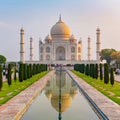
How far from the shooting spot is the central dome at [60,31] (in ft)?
149

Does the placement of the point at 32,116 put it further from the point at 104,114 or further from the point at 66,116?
the point at 104,114

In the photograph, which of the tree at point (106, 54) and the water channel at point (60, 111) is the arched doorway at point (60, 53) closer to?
the tree at point (106, 54)

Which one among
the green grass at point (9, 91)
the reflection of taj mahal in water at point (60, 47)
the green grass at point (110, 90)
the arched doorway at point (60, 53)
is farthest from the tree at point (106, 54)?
the green grass at point (9, 91)

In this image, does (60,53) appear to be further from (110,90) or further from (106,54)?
(110,90)

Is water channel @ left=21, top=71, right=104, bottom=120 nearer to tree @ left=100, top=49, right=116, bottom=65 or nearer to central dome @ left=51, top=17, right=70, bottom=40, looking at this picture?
tree @ left=100, top=49, right=116, bottom=65

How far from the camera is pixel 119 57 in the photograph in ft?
120

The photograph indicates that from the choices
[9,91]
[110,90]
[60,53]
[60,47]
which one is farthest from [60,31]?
[9,91]

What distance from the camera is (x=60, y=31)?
45.4m

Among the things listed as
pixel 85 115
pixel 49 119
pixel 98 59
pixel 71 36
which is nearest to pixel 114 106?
pixel 85 115

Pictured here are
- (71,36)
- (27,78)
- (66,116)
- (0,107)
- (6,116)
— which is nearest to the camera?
(6,116)

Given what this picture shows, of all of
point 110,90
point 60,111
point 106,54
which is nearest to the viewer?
point 60,111

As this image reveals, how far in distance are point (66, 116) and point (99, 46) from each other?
36.8 metres

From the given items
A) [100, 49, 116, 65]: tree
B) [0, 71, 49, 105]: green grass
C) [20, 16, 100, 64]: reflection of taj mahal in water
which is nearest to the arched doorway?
[20, 16, 100, 64]: reflection of taj mahal in water

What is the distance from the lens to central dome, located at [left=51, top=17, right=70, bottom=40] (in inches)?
1788
